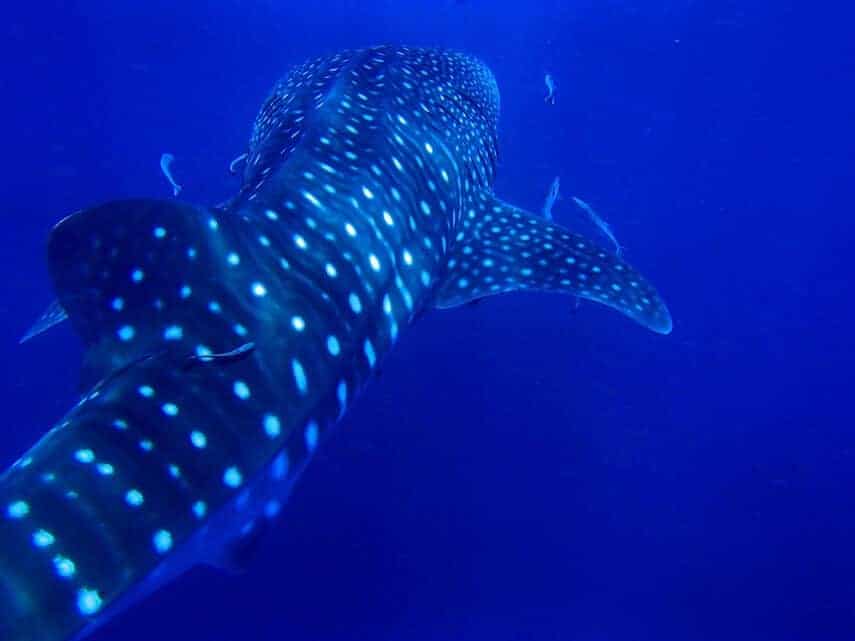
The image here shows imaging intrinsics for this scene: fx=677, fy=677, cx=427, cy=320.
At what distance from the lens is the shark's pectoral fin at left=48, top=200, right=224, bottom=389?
2785mm

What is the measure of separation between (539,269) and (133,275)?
10.3 ft

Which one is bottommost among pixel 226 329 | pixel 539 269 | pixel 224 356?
pixel 224 356

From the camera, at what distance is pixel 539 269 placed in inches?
205

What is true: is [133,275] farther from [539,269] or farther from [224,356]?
[539,269]

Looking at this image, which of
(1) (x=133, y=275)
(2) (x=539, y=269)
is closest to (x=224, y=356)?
(1) (x=133, y=275)

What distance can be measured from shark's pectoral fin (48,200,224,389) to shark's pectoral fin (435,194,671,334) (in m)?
2.37

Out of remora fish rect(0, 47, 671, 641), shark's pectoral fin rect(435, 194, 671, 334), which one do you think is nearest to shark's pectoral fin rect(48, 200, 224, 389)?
remora fish rect(0, 47, 671, 641)

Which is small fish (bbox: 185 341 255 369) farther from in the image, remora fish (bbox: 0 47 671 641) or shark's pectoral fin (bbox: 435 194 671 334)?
shark's pectoral fin (bbox: 435 194 671 334)

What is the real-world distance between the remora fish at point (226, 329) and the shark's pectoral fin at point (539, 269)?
0.9 inches

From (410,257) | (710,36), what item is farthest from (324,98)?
(710,36)

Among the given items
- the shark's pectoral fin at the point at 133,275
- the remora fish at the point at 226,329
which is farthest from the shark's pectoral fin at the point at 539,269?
the shark's pectoral fin at the point at 133,275

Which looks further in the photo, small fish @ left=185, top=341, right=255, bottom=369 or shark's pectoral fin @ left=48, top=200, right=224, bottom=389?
shark's pectoral fin @ left=48, top=200, right=224, bottom=389

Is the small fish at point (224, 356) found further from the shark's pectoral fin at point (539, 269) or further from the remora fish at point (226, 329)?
the shark's pectoral fin at point (539, 269)

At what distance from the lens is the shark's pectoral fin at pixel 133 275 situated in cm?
279
